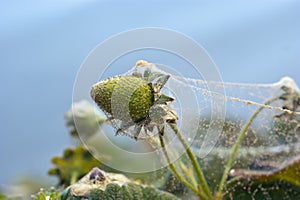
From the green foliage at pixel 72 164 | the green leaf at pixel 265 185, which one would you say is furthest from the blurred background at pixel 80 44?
the green leaf at pixel 265 185

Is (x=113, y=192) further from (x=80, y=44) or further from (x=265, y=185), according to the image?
(x=80, y=44)

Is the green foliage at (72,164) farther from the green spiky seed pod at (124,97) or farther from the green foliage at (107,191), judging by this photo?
the green spiky seed pod at (124,97)

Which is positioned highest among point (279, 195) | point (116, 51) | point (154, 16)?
point (154, 16)

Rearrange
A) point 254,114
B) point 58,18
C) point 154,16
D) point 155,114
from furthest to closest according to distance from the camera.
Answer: point 58,18 < point 154,16 < point 254,114 < point 155,114

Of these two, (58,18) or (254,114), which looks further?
(58,18)

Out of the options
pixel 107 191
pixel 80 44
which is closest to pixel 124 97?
pixel 107 191

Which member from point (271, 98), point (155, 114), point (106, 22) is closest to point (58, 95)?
point (106, 22)

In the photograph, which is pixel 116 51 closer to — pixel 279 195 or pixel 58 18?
pixel 279 195

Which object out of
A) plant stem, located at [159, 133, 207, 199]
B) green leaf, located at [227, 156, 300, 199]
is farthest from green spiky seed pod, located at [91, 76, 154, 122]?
green leaf, located at [227, 156, 300, 199]
